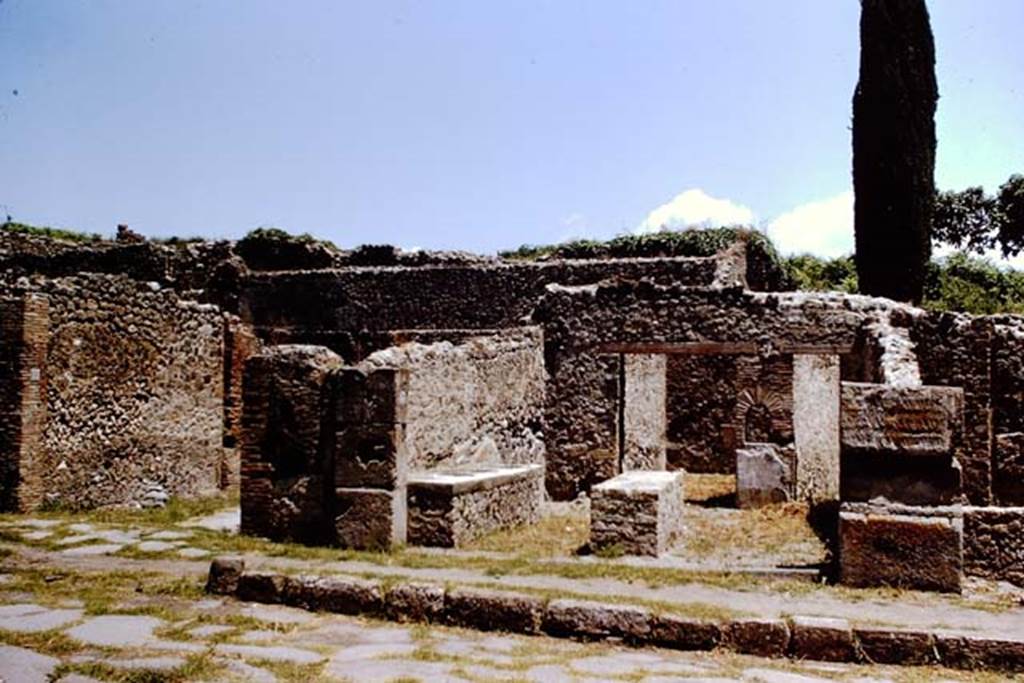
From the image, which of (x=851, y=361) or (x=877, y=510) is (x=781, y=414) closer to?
(x=851, y=361)

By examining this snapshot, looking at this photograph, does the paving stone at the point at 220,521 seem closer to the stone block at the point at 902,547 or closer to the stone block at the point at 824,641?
the stone block at the point at 902,547

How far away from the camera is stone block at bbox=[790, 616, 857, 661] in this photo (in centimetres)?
494

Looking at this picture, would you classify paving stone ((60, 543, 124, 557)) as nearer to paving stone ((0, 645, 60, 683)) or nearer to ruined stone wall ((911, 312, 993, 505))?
paving stone ((0, 645, 60, 683))

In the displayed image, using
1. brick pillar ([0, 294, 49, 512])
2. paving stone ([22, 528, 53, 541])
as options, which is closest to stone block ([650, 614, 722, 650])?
paving stone ([22, 528, 53, 541])

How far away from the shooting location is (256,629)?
208 inches

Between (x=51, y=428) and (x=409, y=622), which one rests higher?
(x=51, y=428)

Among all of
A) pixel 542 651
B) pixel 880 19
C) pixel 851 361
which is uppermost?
pixel 880 19

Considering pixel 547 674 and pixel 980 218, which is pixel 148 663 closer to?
pixel 547 674

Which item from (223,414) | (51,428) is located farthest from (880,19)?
(51,428)

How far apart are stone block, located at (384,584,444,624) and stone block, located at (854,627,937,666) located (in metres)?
2.28

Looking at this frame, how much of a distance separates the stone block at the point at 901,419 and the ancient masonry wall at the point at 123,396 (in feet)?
27.2

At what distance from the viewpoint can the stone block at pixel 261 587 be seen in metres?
5.92

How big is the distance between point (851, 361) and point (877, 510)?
6.25 metres

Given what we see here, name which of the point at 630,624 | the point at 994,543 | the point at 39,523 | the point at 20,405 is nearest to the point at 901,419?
the point at 994,543
